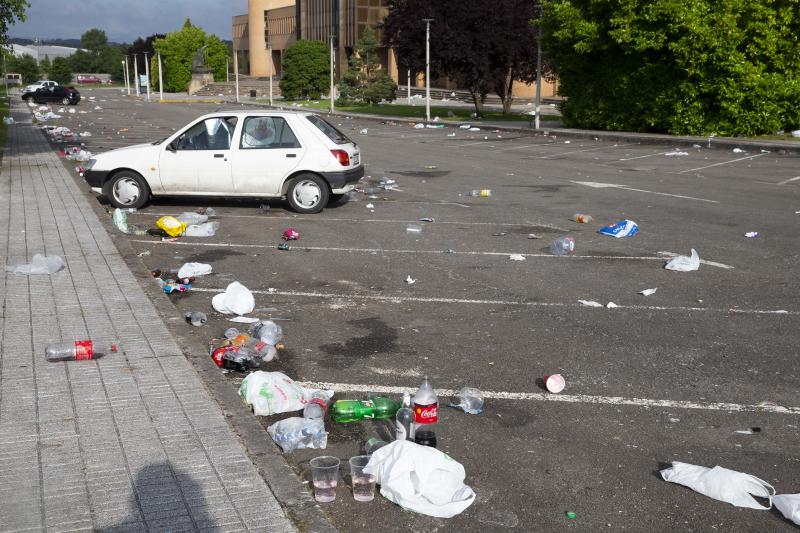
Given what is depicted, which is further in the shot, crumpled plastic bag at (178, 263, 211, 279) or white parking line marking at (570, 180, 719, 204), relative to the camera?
white parking line marking at (570, 180, 719, 204)

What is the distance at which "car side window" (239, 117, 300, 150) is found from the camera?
13.4 meters

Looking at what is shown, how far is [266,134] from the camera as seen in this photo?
1345 centimetres

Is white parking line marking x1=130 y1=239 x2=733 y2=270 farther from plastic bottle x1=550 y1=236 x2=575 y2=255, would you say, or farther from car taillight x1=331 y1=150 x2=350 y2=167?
car taillight x1=331 y1=150 x2=350 y2=167

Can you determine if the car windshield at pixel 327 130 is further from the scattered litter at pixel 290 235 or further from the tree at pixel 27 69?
the tree at pixel 27 69

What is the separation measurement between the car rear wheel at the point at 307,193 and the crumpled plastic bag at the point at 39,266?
4988mm

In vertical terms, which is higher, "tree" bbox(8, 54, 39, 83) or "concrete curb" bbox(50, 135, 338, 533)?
"tree" bbox(8, 54, 39, 83)

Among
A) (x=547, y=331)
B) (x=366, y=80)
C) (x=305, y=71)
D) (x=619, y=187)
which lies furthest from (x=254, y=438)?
(x=305, y=71)

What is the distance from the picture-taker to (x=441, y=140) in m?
32.2

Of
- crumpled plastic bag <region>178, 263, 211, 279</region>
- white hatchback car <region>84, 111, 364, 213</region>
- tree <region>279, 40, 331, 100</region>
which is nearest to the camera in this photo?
crumpled plastic bag <region>178, 263, 211, 279</region>

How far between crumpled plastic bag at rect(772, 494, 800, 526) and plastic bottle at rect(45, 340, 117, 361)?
464 centimetres

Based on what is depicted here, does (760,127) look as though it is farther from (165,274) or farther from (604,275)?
(165,274)

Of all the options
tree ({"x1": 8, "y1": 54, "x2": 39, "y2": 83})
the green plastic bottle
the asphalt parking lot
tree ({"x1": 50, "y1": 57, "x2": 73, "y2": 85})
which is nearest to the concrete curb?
the asphalt parking lot

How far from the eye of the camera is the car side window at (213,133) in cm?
1338

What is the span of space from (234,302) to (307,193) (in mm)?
5968
